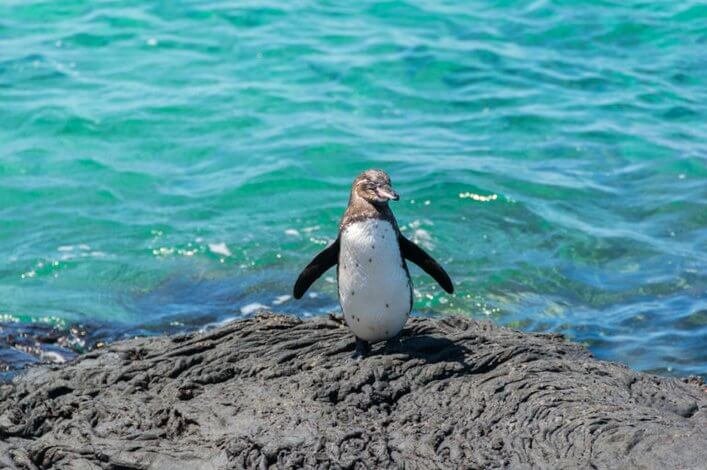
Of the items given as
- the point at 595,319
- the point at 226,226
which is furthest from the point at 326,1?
the point at 595,319

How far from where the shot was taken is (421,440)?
5711 millimetres

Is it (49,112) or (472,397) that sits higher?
(472,397)

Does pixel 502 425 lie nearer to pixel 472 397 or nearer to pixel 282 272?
pixel 472 397

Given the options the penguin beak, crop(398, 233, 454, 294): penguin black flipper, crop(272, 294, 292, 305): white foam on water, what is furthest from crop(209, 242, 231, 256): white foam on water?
the penguin beak

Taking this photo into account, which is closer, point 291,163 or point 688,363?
point 688,363

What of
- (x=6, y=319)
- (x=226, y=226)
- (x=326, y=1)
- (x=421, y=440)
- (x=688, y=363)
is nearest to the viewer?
(x=421, y=440)

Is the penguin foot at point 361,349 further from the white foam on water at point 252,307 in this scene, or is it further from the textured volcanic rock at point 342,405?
the white foam on water at point 252,307

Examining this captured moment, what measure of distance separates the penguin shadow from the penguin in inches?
4.0

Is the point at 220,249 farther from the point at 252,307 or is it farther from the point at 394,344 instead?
the point at 394,344

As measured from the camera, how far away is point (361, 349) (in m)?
6.58

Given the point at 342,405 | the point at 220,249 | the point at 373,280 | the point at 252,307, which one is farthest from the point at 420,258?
the point at 220,249

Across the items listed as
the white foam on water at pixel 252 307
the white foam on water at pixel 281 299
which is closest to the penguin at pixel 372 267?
the white foam on water at pixel 252 307

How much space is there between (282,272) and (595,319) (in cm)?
284

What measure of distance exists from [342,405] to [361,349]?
62cm
